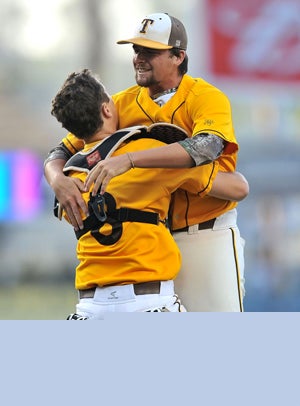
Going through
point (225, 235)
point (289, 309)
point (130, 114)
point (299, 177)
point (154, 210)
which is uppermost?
point (130, 114)

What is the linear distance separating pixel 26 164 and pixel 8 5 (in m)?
1.22

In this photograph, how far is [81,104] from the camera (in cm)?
246

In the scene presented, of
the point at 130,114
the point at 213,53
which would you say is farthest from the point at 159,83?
the point at 213,53

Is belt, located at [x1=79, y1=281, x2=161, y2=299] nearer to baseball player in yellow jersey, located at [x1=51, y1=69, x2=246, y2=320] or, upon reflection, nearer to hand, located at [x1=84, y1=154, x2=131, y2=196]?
baseball player in yellow jersey, located at [x1=51, y1=69, x2=246, y2=320]

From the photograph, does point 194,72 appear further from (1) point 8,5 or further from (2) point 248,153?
(1) point 8,5

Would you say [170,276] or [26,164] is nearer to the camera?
[170,276]

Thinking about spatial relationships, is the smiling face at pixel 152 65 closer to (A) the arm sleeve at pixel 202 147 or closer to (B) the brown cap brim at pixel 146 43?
(B) the brown cap brim at pixel 146 43

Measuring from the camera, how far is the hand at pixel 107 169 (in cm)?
228

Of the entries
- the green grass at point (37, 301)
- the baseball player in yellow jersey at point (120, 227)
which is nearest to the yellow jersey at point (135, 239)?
the baseball player in yellow jersey at point (120, 227)

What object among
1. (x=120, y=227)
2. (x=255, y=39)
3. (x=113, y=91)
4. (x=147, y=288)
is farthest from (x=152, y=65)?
(x=255, y=39)

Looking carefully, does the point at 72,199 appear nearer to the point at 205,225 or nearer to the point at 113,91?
the point at 205,225

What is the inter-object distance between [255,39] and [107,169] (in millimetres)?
5236

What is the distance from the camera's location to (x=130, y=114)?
2695mm

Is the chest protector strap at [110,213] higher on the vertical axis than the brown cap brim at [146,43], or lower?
lower
